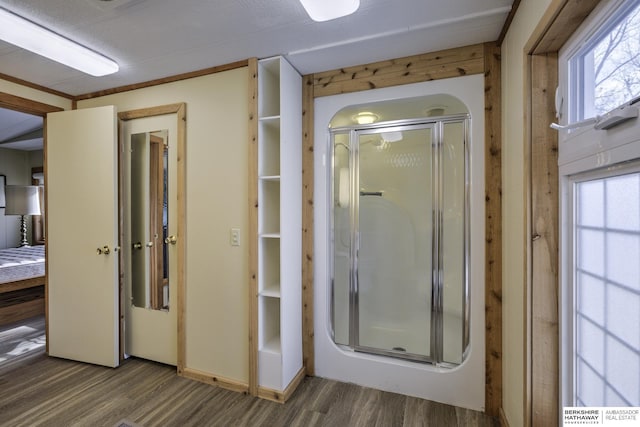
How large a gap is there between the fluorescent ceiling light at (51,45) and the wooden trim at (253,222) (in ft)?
3.36

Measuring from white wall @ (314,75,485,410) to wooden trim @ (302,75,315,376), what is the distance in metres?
0.04

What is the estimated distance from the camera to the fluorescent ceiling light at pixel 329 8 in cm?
138

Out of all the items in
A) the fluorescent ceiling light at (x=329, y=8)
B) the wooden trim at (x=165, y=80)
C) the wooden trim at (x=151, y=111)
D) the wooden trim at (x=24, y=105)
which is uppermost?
the wooden trim at (x=165, y=80)

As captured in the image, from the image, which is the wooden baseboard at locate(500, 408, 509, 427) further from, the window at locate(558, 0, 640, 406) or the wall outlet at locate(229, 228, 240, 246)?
the wall outlet at locate(229, 228, 240, 246)

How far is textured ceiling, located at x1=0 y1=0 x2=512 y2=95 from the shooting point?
1.48m

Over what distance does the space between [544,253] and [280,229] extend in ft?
4.73

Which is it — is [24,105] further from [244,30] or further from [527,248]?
[527,248]

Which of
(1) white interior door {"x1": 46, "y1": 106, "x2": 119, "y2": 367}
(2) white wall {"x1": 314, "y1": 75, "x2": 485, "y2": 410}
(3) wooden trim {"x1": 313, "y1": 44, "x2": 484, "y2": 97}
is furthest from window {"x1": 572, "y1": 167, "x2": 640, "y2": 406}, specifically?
(1) white interior door {"x1": 46, "y1": 106, "x2": 119, "y2": 367}

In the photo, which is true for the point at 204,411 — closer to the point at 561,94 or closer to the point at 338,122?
the point at 338,122

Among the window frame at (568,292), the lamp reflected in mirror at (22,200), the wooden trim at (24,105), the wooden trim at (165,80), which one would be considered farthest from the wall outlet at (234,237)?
the lamp reflected in mirror at (22,200)

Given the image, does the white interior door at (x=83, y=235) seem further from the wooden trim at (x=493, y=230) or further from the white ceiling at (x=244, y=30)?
the wooden trim at (x=493, y=230)

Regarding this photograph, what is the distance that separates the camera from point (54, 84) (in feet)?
7.89

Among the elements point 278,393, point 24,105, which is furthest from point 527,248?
point 24,105

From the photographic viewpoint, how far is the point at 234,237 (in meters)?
2.09
